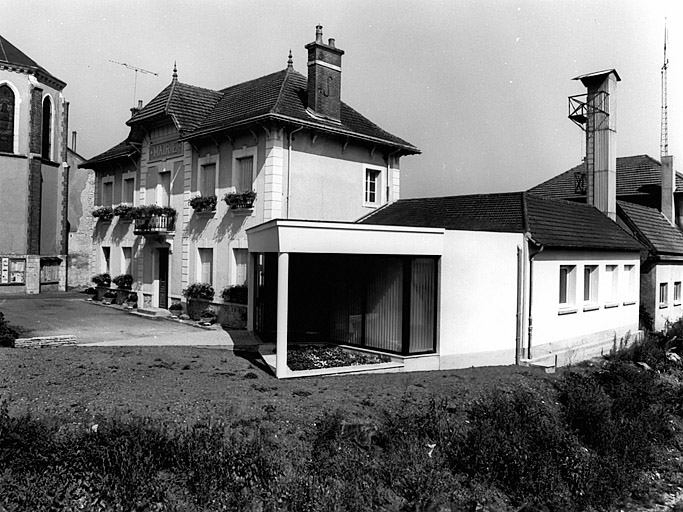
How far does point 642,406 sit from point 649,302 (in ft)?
34.2

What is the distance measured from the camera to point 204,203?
19328mm

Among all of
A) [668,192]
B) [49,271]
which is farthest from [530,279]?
[49,271]

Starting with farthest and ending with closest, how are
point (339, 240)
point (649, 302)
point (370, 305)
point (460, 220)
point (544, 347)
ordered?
1. point (649, 302)
2. point (460, 220)
3. point (544, 347)
4. point (370, 305)
5. point (339, 240)

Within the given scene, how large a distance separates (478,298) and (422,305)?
5.37 ft

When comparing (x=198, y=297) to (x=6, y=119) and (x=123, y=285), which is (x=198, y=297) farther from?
(x=6, y=119)

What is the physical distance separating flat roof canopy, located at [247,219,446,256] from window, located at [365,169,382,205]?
7396mm

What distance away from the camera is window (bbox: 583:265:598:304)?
17780 mm

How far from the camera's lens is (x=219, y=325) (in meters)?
18.3

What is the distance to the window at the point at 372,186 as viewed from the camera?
794 inches

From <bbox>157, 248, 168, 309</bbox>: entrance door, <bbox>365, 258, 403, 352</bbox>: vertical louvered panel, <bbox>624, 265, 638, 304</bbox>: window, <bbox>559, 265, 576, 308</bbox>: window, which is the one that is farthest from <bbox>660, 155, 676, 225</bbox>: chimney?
<bbox>157, 248, 168, 309</bbox>: entrance door

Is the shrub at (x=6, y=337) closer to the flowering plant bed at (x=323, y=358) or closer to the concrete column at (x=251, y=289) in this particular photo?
the concrete column at (x=251, y=289)

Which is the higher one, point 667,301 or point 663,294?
point 663,294

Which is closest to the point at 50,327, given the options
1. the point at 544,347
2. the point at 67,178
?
the point at 544,347

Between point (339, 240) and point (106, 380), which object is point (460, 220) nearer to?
point (339, 240)
